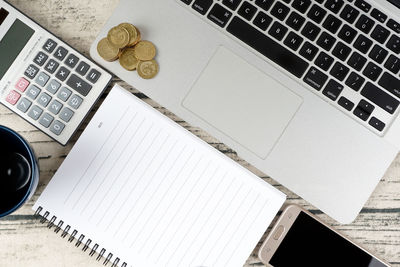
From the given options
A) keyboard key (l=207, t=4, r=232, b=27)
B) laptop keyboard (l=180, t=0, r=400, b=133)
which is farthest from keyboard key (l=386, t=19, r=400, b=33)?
keyboard key (l=207, t=4, r=232, b=27)

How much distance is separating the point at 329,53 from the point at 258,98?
11cm

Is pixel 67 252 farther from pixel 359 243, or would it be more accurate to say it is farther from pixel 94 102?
pixel 359 243

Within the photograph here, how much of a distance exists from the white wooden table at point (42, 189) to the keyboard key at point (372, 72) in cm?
13

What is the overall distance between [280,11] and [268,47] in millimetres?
50

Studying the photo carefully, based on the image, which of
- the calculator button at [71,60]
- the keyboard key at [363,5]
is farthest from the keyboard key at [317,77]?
the calculator button at [71,60]

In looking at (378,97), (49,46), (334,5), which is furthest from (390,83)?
(49,46)

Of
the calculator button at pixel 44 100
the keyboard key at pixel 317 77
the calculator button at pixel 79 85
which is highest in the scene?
the keyboard key at pixel 317 77

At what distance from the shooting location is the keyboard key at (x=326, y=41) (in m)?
0.57

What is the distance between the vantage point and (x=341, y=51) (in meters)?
0.57

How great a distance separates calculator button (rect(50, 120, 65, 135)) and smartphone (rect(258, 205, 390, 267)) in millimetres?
312

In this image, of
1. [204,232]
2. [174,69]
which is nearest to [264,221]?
[204,232]

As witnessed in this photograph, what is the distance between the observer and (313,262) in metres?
0.59

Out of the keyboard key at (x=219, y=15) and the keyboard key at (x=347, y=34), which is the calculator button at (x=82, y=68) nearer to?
the keyboard key at (x=219, y=15)

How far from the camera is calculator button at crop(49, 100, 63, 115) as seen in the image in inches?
22.3
